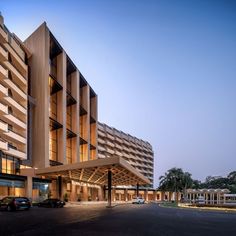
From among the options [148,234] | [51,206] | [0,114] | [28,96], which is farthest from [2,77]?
[148,234]

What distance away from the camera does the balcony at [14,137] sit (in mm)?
45162

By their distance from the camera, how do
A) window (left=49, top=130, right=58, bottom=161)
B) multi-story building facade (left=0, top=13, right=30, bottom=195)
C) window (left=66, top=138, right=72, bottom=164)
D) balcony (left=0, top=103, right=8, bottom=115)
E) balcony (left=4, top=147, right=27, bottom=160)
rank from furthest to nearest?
window (left=66, top=138, right=72, bottom=164)
window (left=49, top=130, right=58, bottom=161)
balcony (left=4, top=147, right=27, bottom=160)
multi-story building facade (left=0, top=13, right=30, bottom=195)
balcony (left=0, top=103, right=8, bottom=115)

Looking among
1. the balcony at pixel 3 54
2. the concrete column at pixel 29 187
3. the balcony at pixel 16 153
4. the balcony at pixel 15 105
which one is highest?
the balcony at pixel 3 54

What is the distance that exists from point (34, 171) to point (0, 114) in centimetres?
971

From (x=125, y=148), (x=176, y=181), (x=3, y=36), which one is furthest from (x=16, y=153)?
(x=125, y=148)

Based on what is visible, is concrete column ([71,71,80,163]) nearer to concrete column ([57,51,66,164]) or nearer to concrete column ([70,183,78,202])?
concrete column ([70,183,78,202])

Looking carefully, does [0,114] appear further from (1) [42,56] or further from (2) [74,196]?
(2) [74,196]

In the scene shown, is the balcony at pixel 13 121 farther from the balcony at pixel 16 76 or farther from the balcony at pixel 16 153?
the balcony at pixel 16 76

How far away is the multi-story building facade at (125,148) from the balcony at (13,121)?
59212 millimetres

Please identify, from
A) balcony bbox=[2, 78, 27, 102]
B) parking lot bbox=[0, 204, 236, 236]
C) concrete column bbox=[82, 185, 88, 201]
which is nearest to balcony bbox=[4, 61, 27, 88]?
balcony bbox=[2, 78, 27, 102]

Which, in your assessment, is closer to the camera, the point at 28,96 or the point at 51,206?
the point at 51,206

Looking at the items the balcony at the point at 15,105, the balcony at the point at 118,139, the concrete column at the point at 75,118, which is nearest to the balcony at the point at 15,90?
the balcony at the point at 15,105

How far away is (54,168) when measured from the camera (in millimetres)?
46781

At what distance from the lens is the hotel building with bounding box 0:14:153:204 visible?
148 ft
